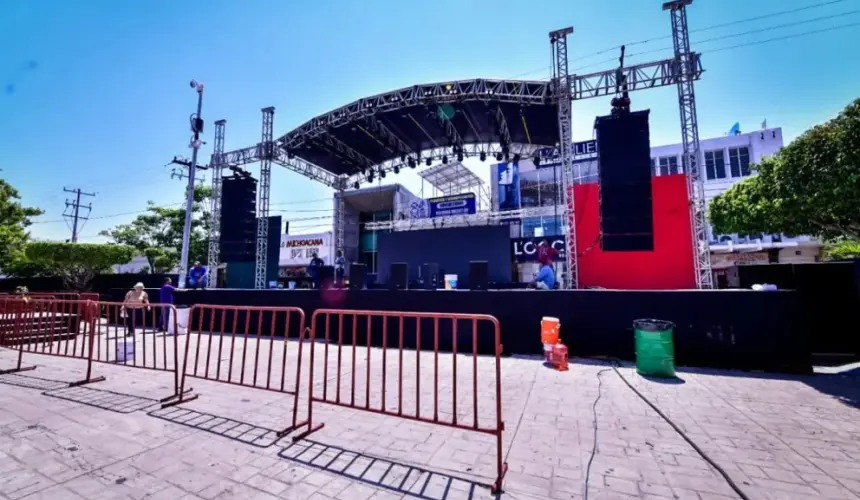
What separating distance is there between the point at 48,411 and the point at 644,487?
Result: 19.8ft

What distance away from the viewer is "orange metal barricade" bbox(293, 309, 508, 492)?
2830 mm

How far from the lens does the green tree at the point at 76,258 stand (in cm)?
1841

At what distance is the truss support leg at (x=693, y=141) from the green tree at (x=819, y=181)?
225 centimetres

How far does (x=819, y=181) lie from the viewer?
6.38 m

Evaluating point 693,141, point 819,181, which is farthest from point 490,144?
point 819,181

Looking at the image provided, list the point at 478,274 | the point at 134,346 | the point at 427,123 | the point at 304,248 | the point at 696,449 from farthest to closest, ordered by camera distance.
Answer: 1. the point at 304,248
2. the point at 427,123
3. the point at 478,274
4. the point at 134,346
5. the point at 696,449

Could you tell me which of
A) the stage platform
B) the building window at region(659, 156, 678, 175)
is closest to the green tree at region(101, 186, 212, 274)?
the stage platform

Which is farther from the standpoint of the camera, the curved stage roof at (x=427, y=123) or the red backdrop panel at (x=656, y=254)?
the curved stage roof at (x=427, y=123)

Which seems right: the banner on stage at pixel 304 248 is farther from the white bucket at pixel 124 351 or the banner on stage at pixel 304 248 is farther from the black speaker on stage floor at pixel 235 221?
the white bucket at pixel 124 351

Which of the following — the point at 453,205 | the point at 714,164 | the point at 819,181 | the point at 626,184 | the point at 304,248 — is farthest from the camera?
the point at 304,248

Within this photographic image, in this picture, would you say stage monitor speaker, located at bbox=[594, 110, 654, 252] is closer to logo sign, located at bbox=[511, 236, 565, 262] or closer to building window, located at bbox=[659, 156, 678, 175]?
logo sign, located at bbox=[511, 236, 565, 262]

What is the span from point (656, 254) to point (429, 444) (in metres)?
11.4

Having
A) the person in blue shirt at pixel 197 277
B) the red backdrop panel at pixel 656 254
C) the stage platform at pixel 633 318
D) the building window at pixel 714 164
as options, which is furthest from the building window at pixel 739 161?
the person in blue shirt at pixel 197 277

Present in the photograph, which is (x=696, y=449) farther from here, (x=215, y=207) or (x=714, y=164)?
(x=714, y=164)
